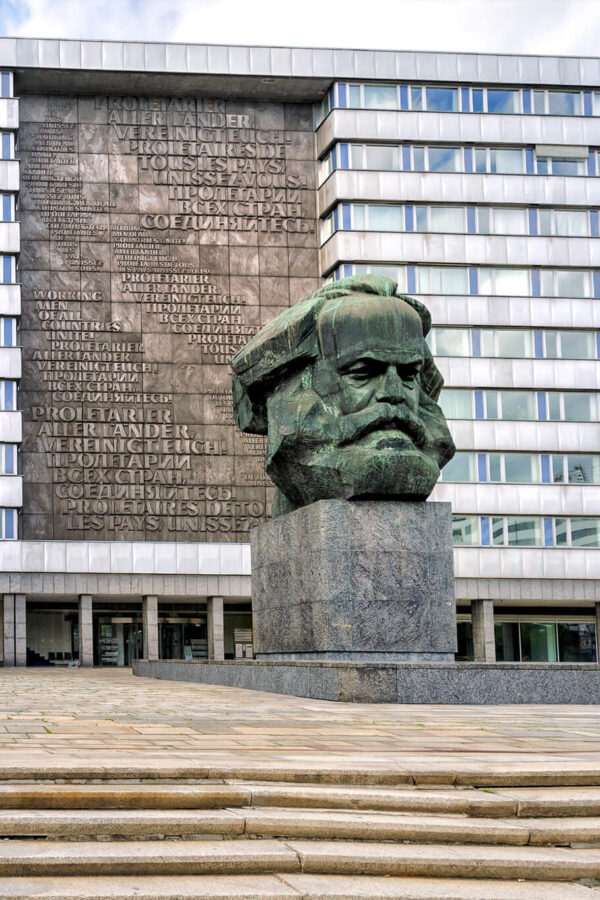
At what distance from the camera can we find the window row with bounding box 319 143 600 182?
55688mm

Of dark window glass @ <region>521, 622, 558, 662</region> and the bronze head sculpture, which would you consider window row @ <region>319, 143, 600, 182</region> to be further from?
the bronze head sculpture

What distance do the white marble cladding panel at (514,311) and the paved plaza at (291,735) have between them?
40.7 meters

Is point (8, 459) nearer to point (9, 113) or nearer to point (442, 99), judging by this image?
point (9, 113)

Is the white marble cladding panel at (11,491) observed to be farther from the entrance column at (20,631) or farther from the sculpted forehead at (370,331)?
the sculpted forehead at (370,331)

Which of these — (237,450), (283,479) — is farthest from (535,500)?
(283,479)

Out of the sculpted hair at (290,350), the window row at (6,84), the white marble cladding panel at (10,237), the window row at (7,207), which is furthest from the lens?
the window row at (6,84)

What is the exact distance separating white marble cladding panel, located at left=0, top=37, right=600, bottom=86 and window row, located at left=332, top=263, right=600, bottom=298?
28.9ft

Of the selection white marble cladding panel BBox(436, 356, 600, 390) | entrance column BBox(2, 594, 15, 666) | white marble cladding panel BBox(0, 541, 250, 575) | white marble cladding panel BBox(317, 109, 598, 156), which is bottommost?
entrance column BBox(2, 594, 15, 666)

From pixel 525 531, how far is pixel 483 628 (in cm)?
474

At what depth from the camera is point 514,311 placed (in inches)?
2207

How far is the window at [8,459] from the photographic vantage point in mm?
51344

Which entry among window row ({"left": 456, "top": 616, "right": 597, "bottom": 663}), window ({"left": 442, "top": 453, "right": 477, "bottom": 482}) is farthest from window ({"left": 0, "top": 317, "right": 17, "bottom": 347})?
window row ({"left": 456, "top": 616, "right": 597, "bottom": 663})

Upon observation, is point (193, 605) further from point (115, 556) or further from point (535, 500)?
point (535, 500)

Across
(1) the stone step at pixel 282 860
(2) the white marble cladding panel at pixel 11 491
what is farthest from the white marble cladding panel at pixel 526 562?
(1) the stone step at pixel 282 860
